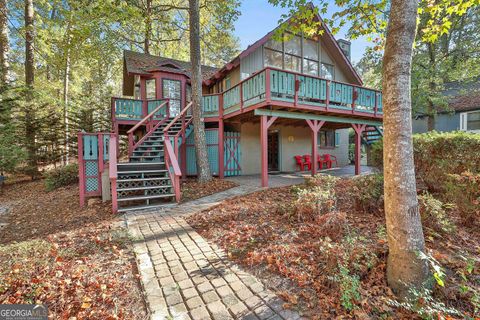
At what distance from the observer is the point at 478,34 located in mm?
12438

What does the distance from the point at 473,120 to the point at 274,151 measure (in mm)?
13916

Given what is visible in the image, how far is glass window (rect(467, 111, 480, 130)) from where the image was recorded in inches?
552

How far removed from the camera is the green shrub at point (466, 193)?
126 inches

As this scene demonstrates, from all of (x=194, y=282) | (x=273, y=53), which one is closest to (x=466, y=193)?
(x=194, y=282)

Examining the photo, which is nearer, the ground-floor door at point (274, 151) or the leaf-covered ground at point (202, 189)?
the leaf-covered ground at point (202, 189)

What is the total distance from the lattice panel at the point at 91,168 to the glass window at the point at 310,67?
1014cm

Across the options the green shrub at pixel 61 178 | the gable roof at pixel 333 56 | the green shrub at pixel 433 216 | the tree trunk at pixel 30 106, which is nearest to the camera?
the green shrub at pixel 433 216

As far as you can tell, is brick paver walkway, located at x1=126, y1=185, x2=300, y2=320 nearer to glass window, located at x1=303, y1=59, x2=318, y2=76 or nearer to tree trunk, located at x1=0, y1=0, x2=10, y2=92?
glass window, located at x1=303, y1=59, x2=318, y2=76

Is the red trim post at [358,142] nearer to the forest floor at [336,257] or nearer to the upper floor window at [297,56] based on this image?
the upper floor window at [297,56]

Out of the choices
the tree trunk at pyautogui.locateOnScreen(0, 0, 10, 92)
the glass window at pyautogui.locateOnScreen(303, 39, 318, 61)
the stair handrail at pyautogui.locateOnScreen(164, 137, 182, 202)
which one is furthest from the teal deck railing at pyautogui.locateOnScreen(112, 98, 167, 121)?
the glass window at pyautogui.locateOnScreen(303, 39, 318, 61)

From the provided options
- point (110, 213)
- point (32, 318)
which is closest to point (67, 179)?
point (110, 213)

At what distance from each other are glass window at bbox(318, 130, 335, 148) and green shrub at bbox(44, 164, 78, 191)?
41.2ft

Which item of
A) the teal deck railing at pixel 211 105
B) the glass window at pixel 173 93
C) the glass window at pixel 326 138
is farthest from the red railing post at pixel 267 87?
the glass window at pixel 326 138

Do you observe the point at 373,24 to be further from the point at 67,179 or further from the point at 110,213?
the point at 67,179
